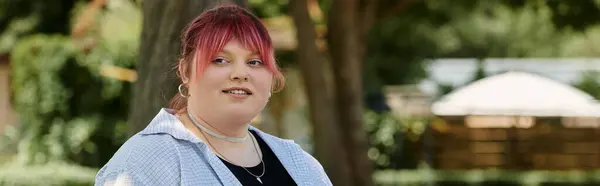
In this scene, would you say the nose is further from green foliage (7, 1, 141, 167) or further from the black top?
green foliage (7, 1, 141, 167)

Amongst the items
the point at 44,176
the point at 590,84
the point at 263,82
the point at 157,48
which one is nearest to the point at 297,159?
the point at 263,82

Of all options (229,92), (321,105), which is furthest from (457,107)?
(229,92)

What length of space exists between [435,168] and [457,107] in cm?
332

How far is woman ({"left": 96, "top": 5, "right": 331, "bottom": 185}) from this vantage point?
269 centimetres

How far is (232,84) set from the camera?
2.81 m

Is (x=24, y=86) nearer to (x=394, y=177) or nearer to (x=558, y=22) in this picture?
(x=394, y=177)

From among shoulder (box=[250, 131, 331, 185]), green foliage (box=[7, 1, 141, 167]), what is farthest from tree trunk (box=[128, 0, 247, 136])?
green foliage (box=[7, 1, 141, 167])

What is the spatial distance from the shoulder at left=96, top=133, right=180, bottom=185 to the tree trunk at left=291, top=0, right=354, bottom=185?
466 inches

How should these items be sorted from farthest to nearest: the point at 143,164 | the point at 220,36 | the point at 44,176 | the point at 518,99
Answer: the point at 518,99 → the point at 44,176 → the point at 220,36 → the point at 143,164

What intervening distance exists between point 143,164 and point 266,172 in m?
0.44

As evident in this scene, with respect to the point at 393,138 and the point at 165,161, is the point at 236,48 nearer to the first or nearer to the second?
the point at 165,161

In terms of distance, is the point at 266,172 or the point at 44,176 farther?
the point at 44,176

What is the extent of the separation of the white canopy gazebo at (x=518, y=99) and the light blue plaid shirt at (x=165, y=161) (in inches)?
619

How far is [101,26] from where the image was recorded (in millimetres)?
20516
